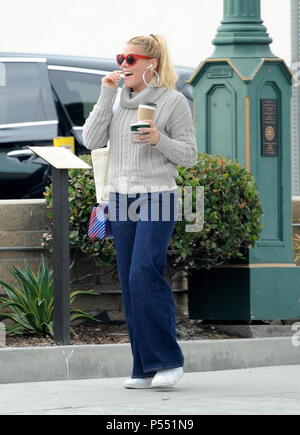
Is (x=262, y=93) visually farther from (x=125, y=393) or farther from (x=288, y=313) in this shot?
(x=125, y=393)

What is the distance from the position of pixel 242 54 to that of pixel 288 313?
180cm

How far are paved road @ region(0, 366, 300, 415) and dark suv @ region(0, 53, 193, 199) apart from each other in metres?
3.91

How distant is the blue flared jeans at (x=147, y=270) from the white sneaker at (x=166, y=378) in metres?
0.04

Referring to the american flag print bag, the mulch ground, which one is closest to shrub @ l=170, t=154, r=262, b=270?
the mulch ground

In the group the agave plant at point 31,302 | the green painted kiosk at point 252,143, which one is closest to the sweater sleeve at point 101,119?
the agave plant at point 31,302

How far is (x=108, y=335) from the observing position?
922 centimetres

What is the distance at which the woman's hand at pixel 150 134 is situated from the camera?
22.9 feet

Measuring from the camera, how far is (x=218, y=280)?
31.8ft

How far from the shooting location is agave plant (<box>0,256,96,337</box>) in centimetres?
885

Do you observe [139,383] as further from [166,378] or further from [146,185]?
[146,185]

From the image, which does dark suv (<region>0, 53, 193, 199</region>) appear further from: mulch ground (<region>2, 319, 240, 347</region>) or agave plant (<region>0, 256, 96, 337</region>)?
agave plant (<region>0, 256, 96, 337</region>)

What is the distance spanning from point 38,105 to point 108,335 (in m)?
3.50

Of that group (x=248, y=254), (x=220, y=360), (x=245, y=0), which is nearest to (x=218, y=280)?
(x=248, y=254)

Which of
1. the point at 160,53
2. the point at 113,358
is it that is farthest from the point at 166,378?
the point at 160,53
